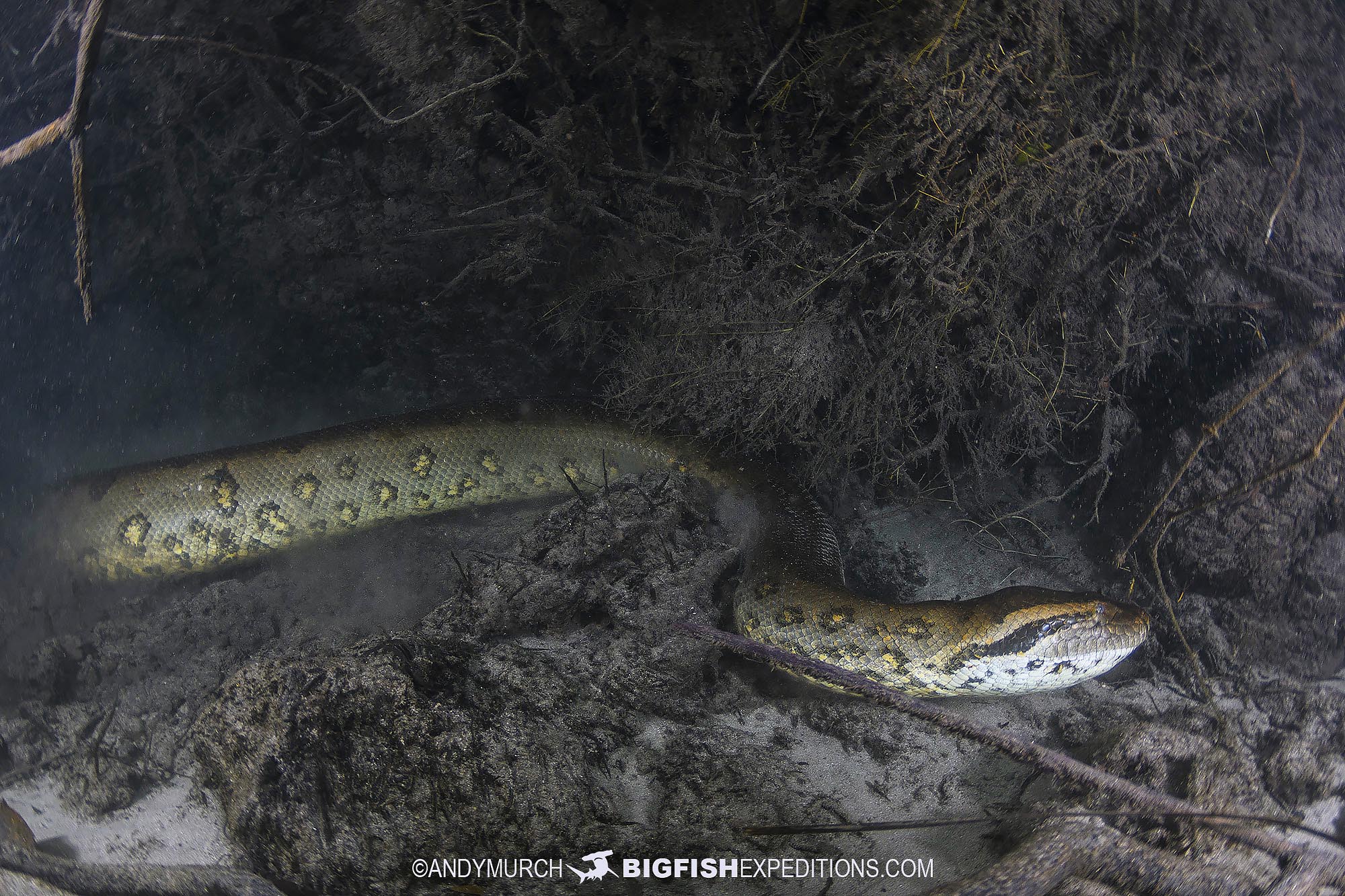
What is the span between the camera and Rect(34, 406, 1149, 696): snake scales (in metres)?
3.02

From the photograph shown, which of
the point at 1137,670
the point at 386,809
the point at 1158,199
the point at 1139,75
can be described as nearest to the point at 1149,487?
the point at 1137,670

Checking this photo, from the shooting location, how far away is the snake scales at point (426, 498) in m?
3.02

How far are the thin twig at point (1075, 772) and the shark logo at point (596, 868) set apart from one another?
0.78 metres

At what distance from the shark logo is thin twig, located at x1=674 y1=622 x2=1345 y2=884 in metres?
0.78

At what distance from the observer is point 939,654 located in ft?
9.21

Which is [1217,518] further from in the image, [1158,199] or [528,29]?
[528,29]

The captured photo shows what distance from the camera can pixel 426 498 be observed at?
156 inches

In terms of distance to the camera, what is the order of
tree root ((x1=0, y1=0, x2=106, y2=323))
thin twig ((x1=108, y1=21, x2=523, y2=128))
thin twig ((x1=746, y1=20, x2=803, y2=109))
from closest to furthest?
tree root ((x1=0, y1=0, x2=106, y2=323)) → thin twig ((x1=746, y1=20, x2=803, y2=109)) → thin twig ((x1=108, y1=21, x2=523, y2=128))

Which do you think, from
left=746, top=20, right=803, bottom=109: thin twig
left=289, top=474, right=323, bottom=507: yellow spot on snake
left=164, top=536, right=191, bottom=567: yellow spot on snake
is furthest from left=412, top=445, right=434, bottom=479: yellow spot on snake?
left=746, top=20, right=803, bottom=109: thin twig

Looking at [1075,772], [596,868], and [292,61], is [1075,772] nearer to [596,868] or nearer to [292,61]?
[596,868]

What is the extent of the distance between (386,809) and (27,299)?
180 inches

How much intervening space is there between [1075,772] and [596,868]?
1452 mm

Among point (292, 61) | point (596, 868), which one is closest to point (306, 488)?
point (292, 61)

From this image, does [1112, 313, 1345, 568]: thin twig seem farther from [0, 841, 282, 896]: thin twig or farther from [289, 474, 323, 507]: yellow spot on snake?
[289, 474, 323, 507]: yellow spot on snake
